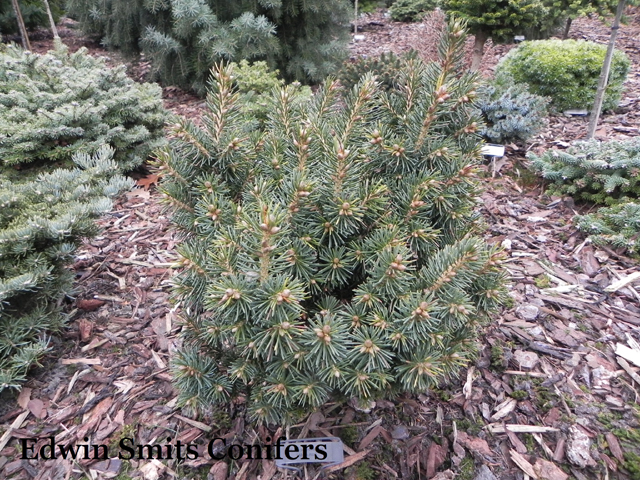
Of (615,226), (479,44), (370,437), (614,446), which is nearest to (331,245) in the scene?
(370,437)

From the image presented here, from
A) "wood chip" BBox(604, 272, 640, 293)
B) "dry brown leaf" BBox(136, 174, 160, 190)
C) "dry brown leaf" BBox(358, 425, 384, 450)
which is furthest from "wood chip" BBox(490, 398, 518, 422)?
"dry brown leaf" BBox(136, 174, 160, 190)

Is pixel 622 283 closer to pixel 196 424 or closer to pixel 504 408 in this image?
pixel 504 408

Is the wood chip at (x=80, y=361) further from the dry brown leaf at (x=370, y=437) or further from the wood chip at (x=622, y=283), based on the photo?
the wood chip at (x=622, y=283)

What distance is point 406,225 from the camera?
59.1 inches

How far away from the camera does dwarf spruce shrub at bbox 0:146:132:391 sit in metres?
2.01

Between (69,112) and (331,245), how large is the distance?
3175 mm

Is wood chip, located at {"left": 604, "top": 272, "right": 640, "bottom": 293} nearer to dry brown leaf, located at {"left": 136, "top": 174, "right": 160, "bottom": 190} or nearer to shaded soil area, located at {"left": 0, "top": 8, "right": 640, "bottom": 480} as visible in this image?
shaded soil area, located at {"left": 0, "top": 8, "right": 640, "bottom": 480}

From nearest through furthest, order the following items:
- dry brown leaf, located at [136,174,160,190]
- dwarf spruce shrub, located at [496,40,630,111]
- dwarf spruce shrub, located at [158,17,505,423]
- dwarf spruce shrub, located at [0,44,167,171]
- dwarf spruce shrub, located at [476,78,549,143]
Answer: dwarf spruce shrub, located at [158,17,505,423] < dwarf spruce shrub, located at [0,44,167,171] < dry brown leaf, located at [136,174,160,190] < dwarf spruce shrub, located at [476,78,549,143] < dwarf spruce shrub, located at [496,40,630,111]

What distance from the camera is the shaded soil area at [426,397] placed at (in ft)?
5.88

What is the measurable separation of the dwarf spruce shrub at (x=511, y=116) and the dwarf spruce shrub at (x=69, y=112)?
3.39 metres

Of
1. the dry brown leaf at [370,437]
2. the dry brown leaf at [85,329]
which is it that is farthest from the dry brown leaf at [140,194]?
the dry brown leaf at [370,437]

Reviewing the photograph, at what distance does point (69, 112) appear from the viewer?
11.4ft

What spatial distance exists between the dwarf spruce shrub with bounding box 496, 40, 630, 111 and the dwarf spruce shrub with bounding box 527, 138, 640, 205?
1799 millimetres

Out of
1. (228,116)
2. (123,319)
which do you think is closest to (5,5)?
(123,319)
